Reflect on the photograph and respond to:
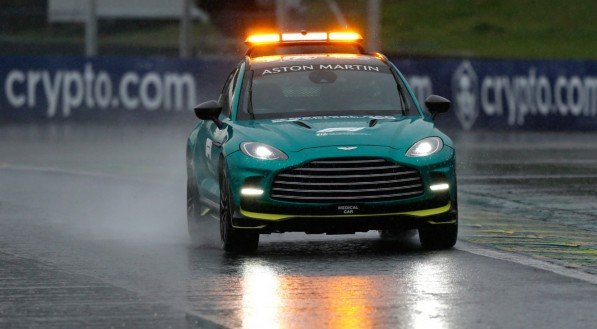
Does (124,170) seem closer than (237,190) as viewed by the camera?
No

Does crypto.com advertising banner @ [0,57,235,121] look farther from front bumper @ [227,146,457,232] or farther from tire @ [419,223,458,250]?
front bumper @ [227,146,457,232]

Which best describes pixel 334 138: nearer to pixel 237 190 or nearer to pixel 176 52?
pixel 237 190

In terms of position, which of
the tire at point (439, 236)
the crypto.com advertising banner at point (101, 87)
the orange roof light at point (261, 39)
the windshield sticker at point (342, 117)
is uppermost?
the orange roof light at point (261, 39)

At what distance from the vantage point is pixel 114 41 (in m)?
88.9

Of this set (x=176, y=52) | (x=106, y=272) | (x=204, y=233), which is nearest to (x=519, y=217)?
(x=204, y=233)

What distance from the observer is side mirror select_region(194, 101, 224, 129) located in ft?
50.9

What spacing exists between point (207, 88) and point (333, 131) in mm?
24118

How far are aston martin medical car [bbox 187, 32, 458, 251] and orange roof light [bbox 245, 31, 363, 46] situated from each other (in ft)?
1.86

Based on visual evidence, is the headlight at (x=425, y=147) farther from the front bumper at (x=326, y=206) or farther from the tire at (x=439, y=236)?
the tire at (x=439, y=236)

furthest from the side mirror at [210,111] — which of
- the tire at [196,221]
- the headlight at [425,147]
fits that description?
the headlight at [425,147]

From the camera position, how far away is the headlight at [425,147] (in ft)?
47.2

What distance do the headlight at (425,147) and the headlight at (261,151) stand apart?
97 cm

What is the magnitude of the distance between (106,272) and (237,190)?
4.50 feet

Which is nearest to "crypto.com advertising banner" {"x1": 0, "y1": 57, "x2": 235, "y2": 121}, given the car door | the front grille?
the car door
